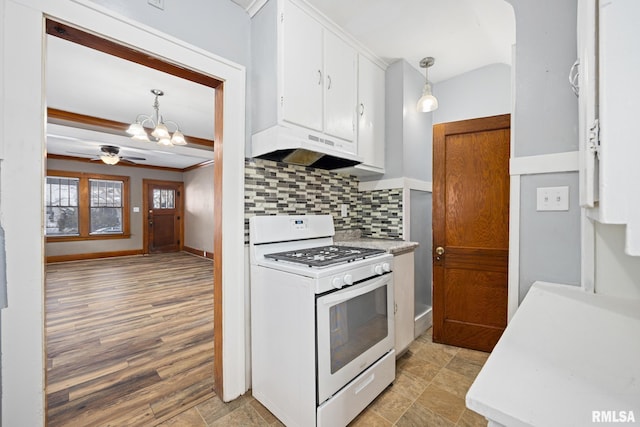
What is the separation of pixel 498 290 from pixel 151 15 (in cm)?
302

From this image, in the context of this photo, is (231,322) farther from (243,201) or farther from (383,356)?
(383,356)

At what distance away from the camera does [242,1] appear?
1.70m

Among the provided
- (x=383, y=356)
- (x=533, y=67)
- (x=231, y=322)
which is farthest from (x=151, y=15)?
(x=383, y=356)

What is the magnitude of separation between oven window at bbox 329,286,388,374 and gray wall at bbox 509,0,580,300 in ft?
2.55

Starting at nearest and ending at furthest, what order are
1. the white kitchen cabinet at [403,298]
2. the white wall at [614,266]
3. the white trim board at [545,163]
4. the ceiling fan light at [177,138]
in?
the white wall at [614,266], the white trim board at [545,163], the white kitchen cabinet at [403,298], the ceiling fan light at [177,138]

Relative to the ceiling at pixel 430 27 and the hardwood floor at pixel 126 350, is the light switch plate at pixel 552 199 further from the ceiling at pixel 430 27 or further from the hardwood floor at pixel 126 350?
the hardwood floor at pixel 126 350

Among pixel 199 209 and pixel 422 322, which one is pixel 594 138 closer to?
pixel 422 322

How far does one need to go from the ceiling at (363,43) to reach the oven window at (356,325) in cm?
195

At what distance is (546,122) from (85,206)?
327 inches

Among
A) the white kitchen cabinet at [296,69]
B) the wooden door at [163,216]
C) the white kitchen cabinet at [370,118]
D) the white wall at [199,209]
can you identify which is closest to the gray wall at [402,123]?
the white kitchen cabinet at [370,118]

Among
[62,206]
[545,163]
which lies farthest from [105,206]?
[545,163]

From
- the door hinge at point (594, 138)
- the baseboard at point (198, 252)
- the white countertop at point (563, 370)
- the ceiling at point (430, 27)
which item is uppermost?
the ceiling at point (430, 27)

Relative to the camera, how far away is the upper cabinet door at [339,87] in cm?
195

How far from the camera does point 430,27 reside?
2.05 m
